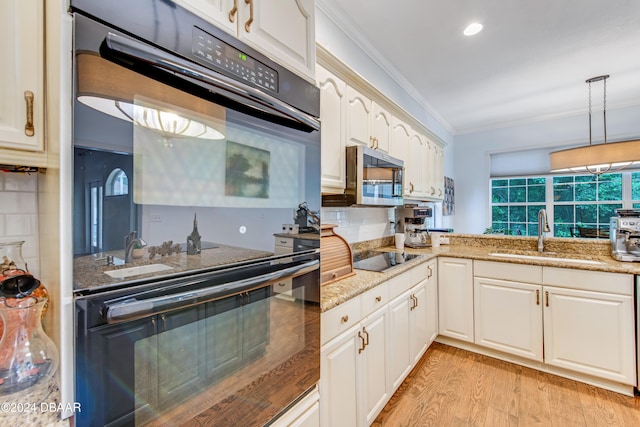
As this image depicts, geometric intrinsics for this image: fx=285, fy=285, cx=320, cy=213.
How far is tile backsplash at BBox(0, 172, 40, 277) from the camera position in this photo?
2.92ft

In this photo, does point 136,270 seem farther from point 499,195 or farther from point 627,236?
point 499,195

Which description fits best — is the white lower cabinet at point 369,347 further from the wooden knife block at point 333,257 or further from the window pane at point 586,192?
the window pane at point 586,192

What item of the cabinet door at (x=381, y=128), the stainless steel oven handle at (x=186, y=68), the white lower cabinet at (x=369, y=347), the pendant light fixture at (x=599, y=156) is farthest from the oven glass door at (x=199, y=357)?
the pendant light fixture at (x=599, y=156)

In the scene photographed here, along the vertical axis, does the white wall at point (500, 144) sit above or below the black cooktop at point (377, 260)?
above

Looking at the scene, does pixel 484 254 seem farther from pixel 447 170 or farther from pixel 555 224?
pixel 555 224

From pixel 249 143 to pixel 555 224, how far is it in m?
5.57

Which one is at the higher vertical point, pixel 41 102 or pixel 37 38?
pixel 37 38

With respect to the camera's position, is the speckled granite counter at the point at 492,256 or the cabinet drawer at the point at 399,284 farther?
the cabinet drawer at the point at 399,284

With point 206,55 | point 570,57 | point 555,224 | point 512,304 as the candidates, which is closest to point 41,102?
point 206,55

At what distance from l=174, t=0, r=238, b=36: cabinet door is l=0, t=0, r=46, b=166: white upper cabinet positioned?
1.31 feet

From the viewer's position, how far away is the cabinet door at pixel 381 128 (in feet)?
6.98

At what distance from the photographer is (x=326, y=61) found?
1.60m

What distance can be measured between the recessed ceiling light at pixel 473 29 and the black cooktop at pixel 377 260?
6.38ft

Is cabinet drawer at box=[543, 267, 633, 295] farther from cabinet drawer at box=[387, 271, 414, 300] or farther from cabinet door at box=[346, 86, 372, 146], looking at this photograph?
cabinet door at box=[346, 86, 372, 146]
